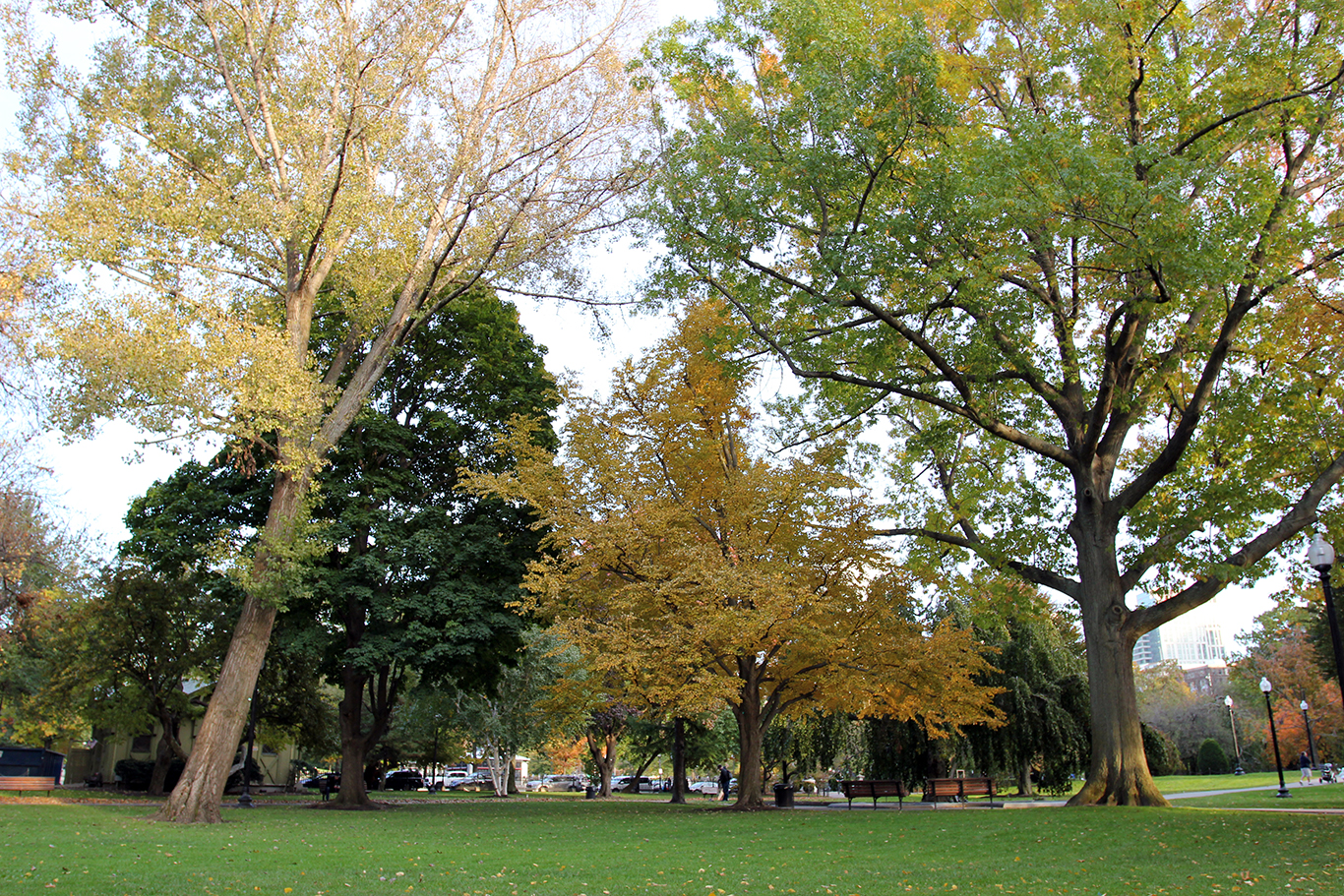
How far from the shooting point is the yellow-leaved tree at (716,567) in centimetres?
1658

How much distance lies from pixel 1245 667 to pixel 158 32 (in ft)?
208

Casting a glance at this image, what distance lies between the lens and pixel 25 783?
21.7 meters

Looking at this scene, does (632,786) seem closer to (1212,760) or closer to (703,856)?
(1212,760)

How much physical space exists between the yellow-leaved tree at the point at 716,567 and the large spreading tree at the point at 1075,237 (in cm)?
266

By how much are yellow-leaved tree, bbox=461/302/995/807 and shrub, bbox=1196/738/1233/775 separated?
43928 mm

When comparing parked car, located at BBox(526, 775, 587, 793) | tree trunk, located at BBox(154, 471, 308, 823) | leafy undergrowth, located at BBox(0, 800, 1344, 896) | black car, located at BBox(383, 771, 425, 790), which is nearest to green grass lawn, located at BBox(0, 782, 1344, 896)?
leafy undergrowth, located at BBox(0, 800, 1344, 896)

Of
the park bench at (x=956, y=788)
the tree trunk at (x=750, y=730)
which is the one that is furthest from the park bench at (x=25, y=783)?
the park bench at (x=956, y=788)

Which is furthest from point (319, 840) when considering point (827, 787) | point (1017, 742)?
point (827, 787)

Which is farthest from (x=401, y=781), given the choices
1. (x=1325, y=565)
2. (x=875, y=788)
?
(x=1325, y=565)

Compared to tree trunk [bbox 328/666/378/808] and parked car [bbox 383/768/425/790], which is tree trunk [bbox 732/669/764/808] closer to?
tree trunk [bbox 328/666/378/808]

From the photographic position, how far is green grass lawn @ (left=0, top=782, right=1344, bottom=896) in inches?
279

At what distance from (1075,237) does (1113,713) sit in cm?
779

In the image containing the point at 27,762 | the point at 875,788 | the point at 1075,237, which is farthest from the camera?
the point at 27,762

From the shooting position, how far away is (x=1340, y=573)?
1520 cm
